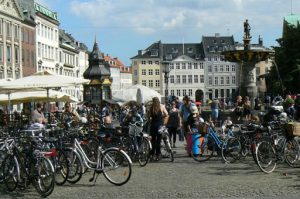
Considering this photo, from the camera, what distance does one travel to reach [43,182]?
1044 cm

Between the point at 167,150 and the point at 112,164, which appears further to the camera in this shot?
the point at 167,150

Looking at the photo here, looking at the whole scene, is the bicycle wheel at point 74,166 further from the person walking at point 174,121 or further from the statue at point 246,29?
the statue at point 246,29

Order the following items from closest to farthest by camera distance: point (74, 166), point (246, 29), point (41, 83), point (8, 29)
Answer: point (74, 166) → point (41, 83) → point (246, 29) → point (8, 29)

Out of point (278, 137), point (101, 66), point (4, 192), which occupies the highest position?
point (101, 66)

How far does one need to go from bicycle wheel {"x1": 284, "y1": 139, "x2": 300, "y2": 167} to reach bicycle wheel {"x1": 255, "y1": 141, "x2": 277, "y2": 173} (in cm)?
58

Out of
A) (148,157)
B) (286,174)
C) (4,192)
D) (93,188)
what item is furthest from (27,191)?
(286,174)

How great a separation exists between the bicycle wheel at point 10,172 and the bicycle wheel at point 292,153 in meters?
6.12

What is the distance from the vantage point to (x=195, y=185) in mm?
11453

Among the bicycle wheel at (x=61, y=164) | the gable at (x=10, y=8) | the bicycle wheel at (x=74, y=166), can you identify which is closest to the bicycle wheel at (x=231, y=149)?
the bicycle wheel at (x=74, y=166)

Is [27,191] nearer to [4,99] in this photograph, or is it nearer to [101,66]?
[4,99]

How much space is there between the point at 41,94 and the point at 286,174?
15.9 metres

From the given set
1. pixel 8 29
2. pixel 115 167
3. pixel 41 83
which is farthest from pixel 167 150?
pixel 8 29

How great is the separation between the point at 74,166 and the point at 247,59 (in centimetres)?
2012

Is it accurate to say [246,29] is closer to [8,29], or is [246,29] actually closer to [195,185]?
[195,185]
